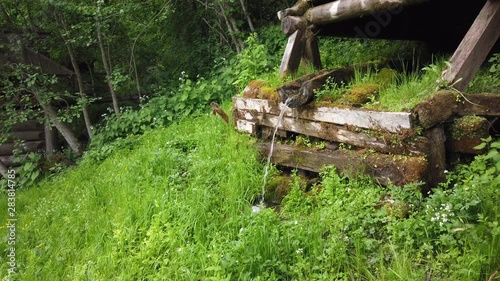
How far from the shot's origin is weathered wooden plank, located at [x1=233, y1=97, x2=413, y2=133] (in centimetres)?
335

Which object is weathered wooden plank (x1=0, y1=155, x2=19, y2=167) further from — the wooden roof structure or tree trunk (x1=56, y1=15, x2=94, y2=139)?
the wooden roof structure

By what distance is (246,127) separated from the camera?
5.14 meters

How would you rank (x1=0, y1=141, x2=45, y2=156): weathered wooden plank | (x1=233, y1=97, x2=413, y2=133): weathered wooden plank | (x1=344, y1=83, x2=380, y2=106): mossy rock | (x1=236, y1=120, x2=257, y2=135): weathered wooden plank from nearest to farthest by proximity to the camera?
1. (x1=233, y1=97, x2=413, y2=133): weathered wooden plank
2. (x1=344, y1=83, x2=380, y2=106): mossy rock
3. (x1=236, y1=120, x2=257, y2=135): weathered wooden plank
4. (x1=0, y1=141, x2=45, y2=156): weathered wooden plank

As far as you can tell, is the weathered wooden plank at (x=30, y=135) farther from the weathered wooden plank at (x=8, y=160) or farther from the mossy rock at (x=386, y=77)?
the mossy rock at (x=386, y=77)

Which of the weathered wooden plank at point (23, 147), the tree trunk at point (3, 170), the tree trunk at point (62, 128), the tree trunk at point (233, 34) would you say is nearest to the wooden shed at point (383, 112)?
the tree trunk at point (233, 34)

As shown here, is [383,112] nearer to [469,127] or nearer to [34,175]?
[469,127]

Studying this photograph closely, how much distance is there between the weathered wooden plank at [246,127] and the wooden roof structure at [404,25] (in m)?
0.85

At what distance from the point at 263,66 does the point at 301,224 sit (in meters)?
3.83

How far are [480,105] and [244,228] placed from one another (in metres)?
2.27

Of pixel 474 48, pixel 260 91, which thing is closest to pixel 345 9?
pixel 260 91

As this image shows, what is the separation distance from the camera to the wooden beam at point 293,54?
512 cm

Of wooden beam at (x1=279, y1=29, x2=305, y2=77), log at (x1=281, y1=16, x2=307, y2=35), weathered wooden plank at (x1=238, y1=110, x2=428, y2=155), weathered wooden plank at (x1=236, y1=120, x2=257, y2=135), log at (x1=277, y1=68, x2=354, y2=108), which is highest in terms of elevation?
log at (x1=281, y1=16, x2=307, y2=35)

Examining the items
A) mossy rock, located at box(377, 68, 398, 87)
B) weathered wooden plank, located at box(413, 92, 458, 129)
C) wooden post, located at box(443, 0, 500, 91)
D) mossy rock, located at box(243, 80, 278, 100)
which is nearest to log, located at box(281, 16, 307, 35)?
mossy rock, located at box(243, 80, 278, 100)

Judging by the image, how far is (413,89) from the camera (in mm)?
3586
